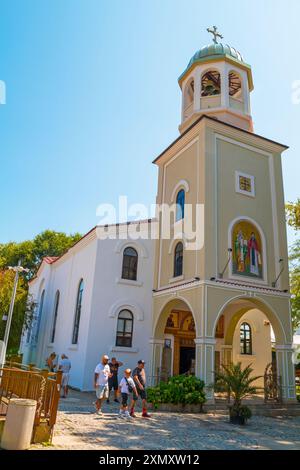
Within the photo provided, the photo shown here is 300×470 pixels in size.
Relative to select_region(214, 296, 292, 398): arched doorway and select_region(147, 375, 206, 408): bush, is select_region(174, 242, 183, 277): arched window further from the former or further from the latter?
select_region(147, 375, 206, 408): bush

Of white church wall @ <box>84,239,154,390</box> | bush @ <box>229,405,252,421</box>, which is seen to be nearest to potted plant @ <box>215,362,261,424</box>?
bush @ <box>229,405,252,421</box>

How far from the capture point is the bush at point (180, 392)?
12.4m

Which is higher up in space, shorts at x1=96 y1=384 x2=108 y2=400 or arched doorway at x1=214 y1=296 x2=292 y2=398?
arched doorway at x1=214 y1=296 x2=292 y2=398

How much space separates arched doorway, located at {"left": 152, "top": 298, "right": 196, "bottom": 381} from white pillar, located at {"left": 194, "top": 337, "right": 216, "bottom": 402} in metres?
3.32

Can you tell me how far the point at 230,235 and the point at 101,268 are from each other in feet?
20.8

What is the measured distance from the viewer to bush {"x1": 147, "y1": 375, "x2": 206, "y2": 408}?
12.4m

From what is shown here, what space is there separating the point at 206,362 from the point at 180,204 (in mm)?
7576

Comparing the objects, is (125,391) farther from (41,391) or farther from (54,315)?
(54,315)

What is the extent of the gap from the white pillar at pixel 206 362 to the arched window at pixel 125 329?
4.97m

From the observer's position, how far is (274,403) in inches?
555

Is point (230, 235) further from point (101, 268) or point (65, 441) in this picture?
point (65, 441)

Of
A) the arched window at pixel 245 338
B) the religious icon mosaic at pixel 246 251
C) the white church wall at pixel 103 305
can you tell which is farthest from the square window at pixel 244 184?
the arched window at pixel 245 338
